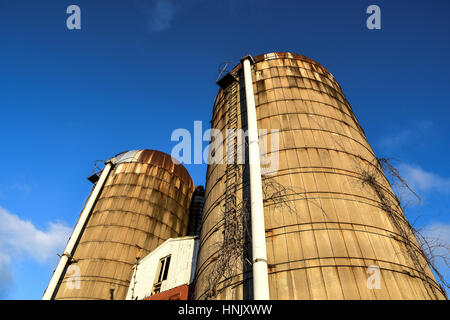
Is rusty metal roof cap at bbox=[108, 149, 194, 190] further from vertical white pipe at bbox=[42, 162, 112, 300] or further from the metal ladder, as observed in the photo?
the metal ladder

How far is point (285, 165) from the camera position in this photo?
9977 millimetres

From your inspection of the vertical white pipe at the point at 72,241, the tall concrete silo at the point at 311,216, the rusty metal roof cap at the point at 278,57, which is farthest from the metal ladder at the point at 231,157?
the vertical white pipe at the point at 72,241

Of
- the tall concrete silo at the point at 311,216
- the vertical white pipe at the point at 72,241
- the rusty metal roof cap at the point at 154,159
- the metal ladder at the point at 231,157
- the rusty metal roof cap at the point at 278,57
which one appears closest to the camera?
the tall concrete silo at the point at 311,216

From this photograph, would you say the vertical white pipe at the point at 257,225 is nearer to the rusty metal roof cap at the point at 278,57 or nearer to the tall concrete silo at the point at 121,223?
the rusty metal roof cap at the point at 278,57

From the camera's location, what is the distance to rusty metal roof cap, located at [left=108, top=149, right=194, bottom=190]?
79.7ft

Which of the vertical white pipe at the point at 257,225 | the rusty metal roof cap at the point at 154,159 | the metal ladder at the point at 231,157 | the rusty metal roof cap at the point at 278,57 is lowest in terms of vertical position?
the vertical white pipe at the point at 257,225

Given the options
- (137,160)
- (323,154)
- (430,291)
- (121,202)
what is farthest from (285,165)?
(137,160)

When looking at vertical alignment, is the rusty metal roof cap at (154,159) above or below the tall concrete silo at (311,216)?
above

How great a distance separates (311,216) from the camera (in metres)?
8.48

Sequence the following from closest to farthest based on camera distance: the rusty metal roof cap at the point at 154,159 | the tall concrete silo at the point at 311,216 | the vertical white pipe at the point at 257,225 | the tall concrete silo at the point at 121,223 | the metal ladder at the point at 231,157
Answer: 1. the vertical white pipe at the point at 257,225
2. the tall concrete silo at the point at 311,216
3. the metal ladder at the point at 231,157
4. the tall concrete silo at the point at 121,223
5. the rusty metal roof cap at the point at 154,159

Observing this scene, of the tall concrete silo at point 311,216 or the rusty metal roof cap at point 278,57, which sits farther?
the rusty metal roof cap at point 278,57

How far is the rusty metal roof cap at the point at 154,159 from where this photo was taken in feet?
79.7

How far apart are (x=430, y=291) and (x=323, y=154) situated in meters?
4.85

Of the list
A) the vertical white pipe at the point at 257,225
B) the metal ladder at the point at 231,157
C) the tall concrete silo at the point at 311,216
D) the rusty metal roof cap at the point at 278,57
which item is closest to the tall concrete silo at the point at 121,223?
the tall concrete silo at the point at 311,216
